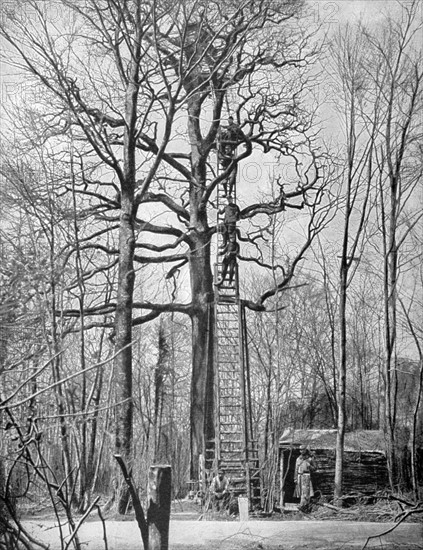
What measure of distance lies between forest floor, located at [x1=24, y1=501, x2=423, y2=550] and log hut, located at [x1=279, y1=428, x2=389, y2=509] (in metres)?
0.31

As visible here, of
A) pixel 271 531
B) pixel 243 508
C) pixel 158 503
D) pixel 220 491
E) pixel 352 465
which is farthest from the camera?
pixel 352 465

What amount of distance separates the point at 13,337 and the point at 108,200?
5.10ft

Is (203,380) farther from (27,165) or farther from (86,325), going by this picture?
(27,165)

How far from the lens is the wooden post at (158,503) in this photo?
10.6ft

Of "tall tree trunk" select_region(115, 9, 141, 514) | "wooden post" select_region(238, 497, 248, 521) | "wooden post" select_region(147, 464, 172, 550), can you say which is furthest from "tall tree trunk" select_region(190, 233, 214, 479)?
"wooden post" select_region(147, 464, 172, 550)

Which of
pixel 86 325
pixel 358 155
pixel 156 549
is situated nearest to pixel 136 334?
pixel 86 325

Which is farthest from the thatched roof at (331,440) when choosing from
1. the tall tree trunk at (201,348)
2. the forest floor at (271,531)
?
the tall tree trunk at (201,348)

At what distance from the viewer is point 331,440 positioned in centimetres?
571

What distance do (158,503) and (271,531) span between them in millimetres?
1354

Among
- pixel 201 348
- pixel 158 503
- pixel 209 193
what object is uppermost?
pixel 209 193

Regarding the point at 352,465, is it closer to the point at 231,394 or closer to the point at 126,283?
the point at 231,394

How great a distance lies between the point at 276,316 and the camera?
5980 millimetres

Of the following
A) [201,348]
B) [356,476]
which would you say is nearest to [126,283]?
[201,348]

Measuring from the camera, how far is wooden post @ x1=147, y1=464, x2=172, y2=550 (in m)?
3.23
